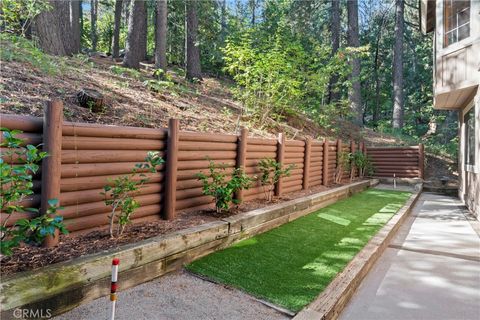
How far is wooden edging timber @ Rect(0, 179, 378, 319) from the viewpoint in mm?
2156

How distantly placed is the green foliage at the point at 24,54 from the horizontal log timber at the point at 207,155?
3.35 meters

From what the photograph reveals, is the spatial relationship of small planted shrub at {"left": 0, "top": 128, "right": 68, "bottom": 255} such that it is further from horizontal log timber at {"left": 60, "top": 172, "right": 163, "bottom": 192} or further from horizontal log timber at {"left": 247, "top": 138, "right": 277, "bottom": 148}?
horizontal log timber at {"left": 247, "top": 138, "right": 277, "bottom": 148}

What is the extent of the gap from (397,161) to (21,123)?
14.7 metres

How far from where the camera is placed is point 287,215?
5.84 metres

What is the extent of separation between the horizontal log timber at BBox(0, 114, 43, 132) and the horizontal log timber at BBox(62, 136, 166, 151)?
236mm

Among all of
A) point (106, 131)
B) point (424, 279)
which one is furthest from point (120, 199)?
point (424, 279)

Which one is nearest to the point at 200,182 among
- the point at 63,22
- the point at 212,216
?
the point at 212,216

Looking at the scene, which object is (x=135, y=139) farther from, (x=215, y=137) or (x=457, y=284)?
(x=457, y=284)

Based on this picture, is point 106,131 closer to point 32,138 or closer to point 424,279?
point 32,138

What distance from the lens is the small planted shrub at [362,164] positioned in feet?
39.9

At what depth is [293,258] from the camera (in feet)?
13.1

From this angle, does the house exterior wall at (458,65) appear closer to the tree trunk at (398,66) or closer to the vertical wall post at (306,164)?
A: the vertical wall post at (306,164)

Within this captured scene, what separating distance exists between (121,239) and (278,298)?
1571 millimetres

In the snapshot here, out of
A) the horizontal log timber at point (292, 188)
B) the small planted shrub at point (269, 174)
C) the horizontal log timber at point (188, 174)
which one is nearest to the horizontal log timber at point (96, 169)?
the horizontal log timber at point (188, 174)
